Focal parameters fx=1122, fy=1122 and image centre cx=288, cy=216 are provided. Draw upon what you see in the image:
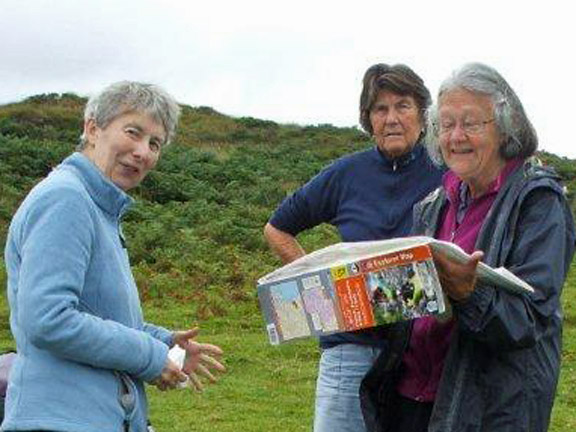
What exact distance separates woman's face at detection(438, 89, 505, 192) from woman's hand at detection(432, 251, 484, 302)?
1.41 ft

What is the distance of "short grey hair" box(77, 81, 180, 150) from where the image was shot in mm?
3383

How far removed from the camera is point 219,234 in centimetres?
1966

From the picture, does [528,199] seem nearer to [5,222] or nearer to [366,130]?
[366,130]

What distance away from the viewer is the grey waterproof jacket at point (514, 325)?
3010mm

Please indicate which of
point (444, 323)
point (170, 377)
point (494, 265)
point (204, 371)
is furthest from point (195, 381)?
point (494, 265)

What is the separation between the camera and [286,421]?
8867mm

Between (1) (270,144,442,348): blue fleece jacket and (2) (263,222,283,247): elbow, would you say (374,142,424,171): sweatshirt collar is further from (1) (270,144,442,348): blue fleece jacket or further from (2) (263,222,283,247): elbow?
(2) (263,222,283,247): elbow

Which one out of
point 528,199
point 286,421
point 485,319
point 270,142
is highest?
point 270,142

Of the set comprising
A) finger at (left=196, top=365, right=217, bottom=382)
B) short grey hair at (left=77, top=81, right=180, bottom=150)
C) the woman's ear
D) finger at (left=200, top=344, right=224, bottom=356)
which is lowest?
finger at (left=196, top=365, right=217, bottom=382)

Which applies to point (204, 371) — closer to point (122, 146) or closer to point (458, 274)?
point (122, 146)

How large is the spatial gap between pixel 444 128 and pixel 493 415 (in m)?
0.87

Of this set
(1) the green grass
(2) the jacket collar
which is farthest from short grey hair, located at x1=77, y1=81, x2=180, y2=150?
(1) the green grass

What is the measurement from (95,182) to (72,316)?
1.37 feet

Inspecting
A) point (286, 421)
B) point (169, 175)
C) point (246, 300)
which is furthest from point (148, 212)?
point (286, 421)
